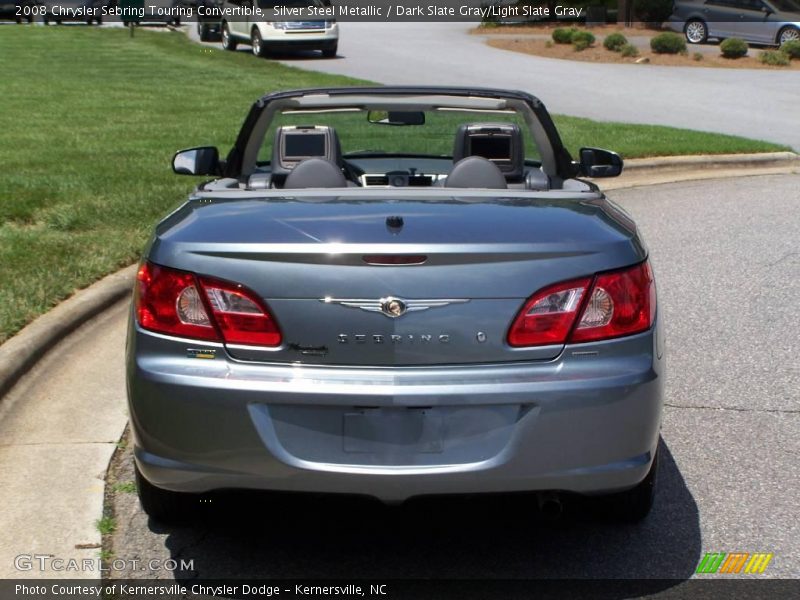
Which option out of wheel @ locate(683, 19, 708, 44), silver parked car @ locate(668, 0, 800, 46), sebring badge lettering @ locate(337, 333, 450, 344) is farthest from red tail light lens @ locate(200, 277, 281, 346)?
wheel @ locate(683, 19, 708, 44)

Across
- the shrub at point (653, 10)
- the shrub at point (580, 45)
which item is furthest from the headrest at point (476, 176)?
the shrub at point (653, 10)

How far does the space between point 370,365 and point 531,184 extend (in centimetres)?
204

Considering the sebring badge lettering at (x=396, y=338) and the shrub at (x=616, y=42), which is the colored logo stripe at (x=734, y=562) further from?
the shrub at (x=616, y=42)

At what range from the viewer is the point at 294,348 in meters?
→ 3.76

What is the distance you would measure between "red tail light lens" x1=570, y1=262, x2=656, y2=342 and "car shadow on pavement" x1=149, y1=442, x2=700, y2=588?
22.4 inches

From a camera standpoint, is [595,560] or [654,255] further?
[654,255]

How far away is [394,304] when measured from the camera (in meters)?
3.71

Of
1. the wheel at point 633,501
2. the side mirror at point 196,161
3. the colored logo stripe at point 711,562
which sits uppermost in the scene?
the side mirror at point 196,161

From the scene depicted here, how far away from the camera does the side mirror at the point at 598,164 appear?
634 cm

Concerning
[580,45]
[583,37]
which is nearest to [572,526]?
[580,45]

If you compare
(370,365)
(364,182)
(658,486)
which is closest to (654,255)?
(364,182)

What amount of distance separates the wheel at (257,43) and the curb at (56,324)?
24.6 metres

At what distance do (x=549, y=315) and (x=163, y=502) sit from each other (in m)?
1.52

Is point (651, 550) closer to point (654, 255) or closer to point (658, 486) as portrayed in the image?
point (658, 486)
